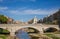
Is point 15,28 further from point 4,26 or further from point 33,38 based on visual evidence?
point 33,38

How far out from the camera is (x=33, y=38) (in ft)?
148

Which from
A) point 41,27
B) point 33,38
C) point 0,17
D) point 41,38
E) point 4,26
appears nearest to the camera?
point 41,38

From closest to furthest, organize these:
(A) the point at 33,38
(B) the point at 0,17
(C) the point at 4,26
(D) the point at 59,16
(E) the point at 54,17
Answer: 1. (A) the point at 33,38
2. (C) the point at 4,26
3. (B) the point at 0,17
4. (D) the point at 59,16
5. (E) the point at 54,17

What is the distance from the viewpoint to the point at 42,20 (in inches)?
3848

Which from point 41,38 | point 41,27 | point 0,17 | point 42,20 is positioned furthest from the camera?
point 42,20

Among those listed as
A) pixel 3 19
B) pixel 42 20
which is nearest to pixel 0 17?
pixel 3 19

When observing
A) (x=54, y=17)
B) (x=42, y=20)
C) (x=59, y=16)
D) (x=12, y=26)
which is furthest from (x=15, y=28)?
(x=42, y=20)

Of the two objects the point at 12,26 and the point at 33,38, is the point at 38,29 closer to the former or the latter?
the point at 12,26

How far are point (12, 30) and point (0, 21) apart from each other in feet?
47.3

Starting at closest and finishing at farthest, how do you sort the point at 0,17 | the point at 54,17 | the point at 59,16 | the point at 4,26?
the point at 4,26
the point at 0,17
the point at 59,16
the point at 54,17

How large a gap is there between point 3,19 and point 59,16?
21.2m

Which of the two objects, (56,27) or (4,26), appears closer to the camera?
(4,26)

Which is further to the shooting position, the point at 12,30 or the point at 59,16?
the point at 59,16

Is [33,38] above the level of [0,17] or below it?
below
